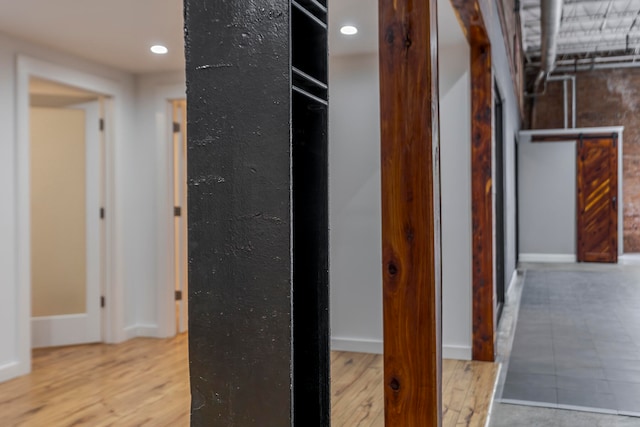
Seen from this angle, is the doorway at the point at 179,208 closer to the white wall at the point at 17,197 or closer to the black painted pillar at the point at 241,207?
the white wall at the point at 17,197

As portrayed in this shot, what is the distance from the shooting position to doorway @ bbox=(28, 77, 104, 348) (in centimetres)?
476

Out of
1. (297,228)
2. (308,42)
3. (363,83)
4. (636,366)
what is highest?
(363,83)

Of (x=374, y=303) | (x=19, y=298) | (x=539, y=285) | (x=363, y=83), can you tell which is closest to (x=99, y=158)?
(x=19, y=298)

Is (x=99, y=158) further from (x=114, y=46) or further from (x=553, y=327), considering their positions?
(x=553, y=327)

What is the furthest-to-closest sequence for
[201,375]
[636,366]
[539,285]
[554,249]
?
[554,249], [539,285], [636,366], [201,375]

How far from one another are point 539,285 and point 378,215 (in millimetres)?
4028

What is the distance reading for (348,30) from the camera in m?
3.68

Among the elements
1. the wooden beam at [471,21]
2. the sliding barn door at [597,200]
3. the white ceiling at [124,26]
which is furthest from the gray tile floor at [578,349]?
the sliding barn door at [597,200]

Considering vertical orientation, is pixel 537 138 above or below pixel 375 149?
above

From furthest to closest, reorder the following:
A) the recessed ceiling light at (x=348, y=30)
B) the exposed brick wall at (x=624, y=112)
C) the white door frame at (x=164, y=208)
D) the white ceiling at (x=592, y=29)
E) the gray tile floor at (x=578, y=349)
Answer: the exposed brick wall at (x=624, y=112), the white ceiling at (x=592, y=29), the white door frame at (x=164, y=208), the recessed ceiling light at (x=348, y=30), the gray tile floor at (x=578, y=349)

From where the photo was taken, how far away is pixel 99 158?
4801mm

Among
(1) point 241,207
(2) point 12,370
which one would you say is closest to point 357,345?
(2) point 12,370

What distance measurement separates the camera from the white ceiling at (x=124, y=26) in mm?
3193

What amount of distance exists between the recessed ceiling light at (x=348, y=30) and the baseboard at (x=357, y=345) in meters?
2.21
